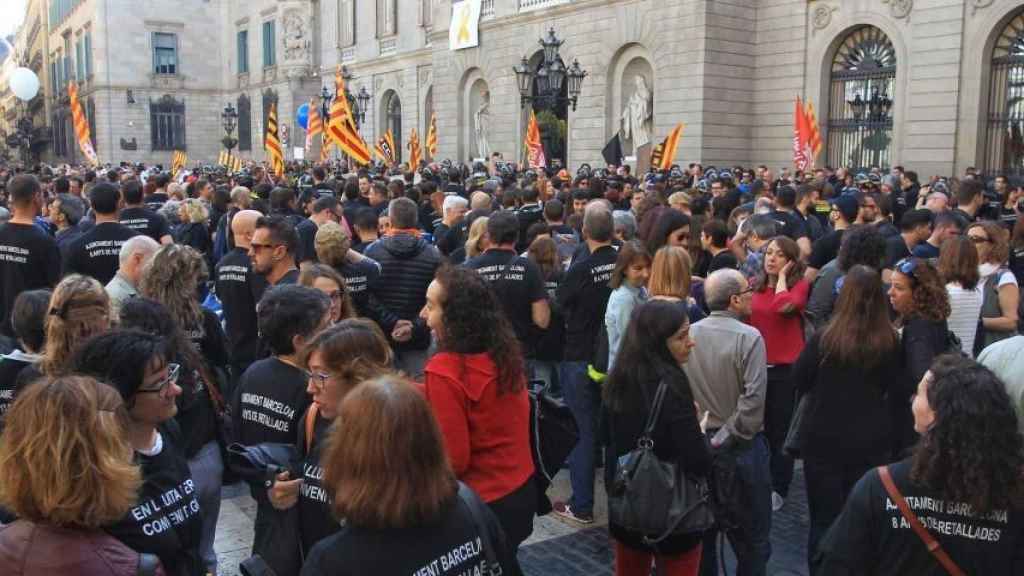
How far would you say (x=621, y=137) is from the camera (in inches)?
971

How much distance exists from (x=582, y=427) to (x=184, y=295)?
2710mm

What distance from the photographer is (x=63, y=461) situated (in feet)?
7.01

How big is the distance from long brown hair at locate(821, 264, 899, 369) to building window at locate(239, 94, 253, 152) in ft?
169

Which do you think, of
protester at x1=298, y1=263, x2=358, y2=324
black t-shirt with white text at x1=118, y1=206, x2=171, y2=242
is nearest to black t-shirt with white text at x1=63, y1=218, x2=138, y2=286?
black t-shirt with white text at x1=118, y1=206, x2=171, y2=242

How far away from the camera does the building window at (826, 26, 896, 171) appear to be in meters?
20.8

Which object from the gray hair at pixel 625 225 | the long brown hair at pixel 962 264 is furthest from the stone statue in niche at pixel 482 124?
the long brown hair at pixel 962 264

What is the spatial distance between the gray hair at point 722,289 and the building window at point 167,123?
55882 millimetres

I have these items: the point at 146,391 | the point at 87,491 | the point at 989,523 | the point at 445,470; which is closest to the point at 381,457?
the point at 445,470

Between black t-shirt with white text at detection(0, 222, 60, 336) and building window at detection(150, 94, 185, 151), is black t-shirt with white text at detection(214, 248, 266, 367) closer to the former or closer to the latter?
black t-shirt with white text at detection(0, 222, 60, 336)

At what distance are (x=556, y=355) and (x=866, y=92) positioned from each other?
1778cm

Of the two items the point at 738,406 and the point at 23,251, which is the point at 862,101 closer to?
the point at 738,406

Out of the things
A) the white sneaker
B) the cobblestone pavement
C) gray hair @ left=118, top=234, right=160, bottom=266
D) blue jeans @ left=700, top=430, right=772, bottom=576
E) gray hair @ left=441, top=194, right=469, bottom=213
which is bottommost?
the cobblestone pavement

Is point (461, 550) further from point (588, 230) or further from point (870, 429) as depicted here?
point (588, 230)

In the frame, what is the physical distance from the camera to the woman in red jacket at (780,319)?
17.9 feet
